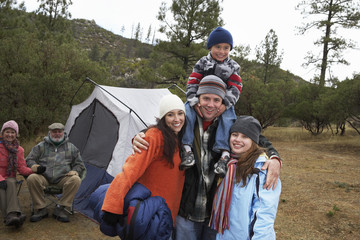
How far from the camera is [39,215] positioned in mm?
3682

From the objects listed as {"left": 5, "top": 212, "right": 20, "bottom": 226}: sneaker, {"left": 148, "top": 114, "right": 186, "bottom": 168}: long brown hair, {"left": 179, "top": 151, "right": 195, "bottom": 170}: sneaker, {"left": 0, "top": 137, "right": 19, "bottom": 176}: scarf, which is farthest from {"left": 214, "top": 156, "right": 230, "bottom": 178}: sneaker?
{"left": 0, "top": 137, "right": 19, "bottom": 176}: scarf

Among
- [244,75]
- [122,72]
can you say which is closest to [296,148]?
[244,75]

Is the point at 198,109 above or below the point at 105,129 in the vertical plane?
above

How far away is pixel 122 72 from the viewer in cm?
3650

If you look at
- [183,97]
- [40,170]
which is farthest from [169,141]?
[183,97]

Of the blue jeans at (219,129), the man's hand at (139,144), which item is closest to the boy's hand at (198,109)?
the blue jeans at (219,129)

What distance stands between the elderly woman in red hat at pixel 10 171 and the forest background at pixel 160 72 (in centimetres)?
311

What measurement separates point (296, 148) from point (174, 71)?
7313mm

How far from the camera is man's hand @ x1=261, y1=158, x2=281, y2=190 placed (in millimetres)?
1538

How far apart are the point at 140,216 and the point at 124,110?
2946 mm

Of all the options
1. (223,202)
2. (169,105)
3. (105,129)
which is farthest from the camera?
(105,129)

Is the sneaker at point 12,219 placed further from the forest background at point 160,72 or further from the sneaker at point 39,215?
the forest background at point 160,72

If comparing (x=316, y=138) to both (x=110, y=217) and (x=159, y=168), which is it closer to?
(x=159, y=168)

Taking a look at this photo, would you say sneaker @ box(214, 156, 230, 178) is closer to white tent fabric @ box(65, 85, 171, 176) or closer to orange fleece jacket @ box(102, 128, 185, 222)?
orange fleece jacket @ box(102, 128, 185, 222)
